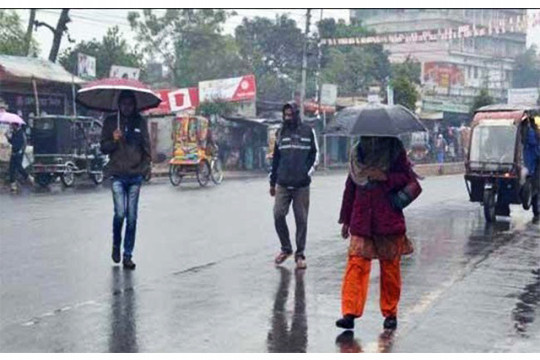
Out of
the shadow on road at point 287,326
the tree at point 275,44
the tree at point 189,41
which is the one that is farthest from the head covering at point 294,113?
the tree at point 275,44

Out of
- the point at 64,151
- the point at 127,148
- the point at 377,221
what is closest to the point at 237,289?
the point at 377,221

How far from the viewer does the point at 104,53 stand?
36.8 m

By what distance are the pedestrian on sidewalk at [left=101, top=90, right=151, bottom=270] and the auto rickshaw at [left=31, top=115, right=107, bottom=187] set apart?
1378 centimetres

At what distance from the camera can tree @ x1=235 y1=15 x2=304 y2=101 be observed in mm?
54469

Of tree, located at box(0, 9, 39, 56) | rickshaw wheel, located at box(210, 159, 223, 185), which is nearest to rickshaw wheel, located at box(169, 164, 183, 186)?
rickshaw wheel, located at box(210, 159, 223, 185)

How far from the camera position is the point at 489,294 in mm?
8500

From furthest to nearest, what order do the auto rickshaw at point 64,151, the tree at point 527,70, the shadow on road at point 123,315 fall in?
1. the tree at point 527,70
2. the auto rickshaw at point 64,151
3. the shadow on road at point 123,315

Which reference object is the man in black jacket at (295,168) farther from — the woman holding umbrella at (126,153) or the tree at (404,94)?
the tree at (404,94)

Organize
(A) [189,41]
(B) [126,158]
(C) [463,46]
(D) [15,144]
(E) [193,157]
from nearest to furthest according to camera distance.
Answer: (B) [126,158] → (D) [15,144] → (E) [193,157] → (A) [189,41] → (C) [463,46]

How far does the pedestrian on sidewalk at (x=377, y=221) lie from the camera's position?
22.9 feet

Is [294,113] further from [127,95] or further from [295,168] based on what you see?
[127,95]

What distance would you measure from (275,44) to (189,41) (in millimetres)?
8228

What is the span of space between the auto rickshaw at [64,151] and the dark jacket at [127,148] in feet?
45.2

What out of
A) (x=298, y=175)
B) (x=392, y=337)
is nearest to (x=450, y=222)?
(x=298, y=175)
